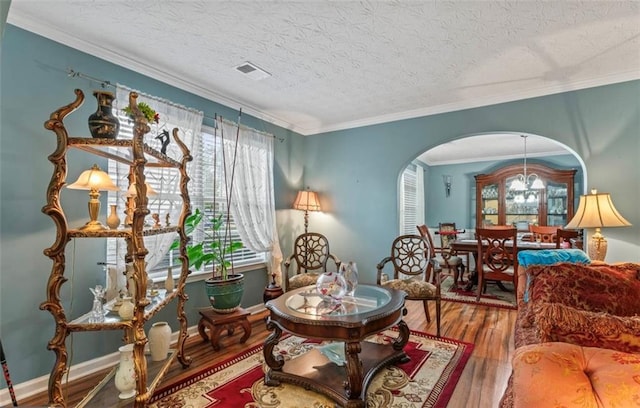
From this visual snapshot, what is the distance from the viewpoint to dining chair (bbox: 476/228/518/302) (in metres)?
4.05

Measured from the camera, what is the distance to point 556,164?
6102mm

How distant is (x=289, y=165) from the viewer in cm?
455

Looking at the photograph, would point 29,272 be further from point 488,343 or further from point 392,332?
point 488,343

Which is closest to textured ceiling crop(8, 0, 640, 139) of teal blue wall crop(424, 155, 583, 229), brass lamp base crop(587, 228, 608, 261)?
brass lamp base crop(587, 228, 608, 261)

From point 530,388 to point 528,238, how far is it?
5.32 meters

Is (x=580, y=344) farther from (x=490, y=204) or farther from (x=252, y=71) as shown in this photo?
(x=490, y=204)

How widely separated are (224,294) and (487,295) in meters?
3.85

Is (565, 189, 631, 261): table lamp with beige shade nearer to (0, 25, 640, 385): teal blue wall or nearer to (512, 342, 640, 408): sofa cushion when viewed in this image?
(0, 25, 640, 385): teal blue wall

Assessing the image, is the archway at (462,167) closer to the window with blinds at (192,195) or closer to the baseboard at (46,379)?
the window with blinds at (192,195)

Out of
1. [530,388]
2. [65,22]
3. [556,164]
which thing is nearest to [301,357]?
[530,388]

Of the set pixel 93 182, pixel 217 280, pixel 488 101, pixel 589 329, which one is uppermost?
pixel 488 101

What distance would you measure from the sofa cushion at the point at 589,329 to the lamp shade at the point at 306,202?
331 centimetres

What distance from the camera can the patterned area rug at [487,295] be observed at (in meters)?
4.10

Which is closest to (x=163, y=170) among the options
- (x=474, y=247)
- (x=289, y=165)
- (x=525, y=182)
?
(x=289, y=165)
